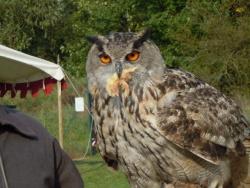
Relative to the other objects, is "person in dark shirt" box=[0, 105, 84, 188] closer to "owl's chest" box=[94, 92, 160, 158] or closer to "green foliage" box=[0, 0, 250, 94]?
"owl's chest" box=[94, 92, 160, 158]

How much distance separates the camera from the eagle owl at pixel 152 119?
11.5ft

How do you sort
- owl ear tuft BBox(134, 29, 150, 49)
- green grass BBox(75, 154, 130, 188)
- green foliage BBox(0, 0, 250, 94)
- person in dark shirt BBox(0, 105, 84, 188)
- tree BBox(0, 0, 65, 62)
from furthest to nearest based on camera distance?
tree BBox(0, 0, 65, 62) < green foliage BBox(0, 0, 250, 94) < green grass BBox(75, 154, 130, 188) < owl ear tuft BBox(134, 29, 150, 49) < person in dark shirt BBox(0, 105, 84, 188)

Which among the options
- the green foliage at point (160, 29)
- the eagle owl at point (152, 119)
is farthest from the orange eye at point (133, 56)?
the green foliage at point (160, 29)

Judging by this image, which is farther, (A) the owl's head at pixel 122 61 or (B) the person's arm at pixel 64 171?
(A) the owl's head at pixel 122 61

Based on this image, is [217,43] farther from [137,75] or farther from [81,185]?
[81,185]

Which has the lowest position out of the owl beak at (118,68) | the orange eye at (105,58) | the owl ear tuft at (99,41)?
the owl beak at (118,68)

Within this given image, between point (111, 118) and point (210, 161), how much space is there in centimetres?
72

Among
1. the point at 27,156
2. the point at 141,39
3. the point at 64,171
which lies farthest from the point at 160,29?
the point at 27,156

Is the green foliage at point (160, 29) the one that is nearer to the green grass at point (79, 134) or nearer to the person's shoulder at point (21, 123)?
the green grass at point (79, 134)

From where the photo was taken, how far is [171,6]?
1925cm

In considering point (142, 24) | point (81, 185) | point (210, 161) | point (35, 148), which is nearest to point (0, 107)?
point (35, 148)

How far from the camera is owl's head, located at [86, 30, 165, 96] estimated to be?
3479mm

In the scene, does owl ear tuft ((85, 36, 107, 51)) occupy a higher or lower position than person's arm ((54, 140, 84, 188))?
higher

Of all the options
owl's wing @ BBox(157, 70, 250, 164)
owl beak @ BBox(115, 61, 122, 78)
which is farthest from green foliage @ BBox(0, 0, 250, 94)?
owl beak @ BBox(115, 61, 122, 78)
